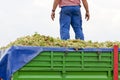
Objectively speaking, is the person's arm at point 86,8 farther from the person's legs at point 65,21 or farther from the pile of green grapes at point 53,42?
the pile of green grapes at point 53,42

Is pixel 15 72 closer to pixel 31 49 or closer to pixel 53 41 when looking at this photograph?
pixel 31 49

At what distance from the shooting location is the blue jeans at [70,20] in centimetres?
945

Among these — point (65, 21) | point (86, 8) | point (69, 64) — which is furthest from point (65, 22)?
point (69, 64)

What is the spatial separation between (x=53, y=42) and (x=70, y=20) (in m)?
2.27

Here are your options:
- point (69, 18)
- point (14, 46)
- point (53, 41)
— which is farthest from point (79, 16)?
point (14, 46)

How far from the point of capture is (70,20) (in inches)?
378

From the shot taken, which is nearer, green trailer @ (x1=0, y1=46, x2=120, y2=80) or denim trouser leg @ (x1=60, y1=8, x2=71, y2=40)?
green trailer @ (x1=0, y1=46, x2=120, y2=80)

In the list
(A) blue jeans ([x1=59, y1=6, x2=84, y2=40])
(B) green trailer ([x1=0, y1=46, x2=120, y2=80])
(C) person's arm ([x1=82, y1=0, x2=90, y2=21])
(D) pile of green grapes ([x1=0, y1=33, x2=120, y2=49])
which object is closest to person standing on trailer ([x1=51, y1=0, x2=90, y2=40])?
(A) blue jeans ([x1=59, y1=6, x2=84, y2=40])

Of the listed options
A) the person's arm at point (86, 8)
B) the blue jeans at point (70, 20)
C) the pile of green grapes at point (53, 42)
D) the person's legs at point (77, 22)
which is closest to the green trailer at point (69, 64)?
the pile of green grapes at point (53, 42)

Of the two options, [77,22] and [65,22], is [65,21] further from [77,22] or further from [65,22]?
[77,22]

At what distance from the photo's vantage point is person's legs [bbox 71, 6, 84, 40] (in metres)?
9.54

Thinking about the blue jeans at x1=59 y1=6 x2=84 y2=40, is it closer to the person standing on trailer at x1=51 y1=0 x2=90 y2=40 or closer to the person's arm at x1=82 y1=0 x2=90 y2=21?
the person standing on trailer at x1=51 y1=0 x2=90 y2=40

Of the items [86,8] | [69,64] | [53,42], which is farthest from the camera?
[86,8]

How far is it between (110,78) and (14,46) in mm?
Answer: 1531
